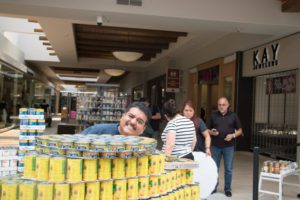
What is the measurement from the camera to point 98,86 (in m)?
11.3

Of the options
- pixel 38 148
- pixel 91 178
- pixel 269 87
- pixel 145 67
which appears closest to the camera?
pixel 91 178

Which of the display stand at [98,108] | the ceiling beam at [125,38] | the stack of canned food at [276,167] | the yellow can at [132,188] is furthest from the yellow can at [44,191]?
the ceiling beam at [125,38]

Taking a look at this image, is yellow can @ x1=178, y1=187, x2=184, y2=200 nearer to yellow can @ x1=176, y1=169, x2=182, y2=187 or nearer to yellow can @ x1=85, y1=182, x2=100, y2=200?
yellow can @ x1=176, y1=169, x2=182, y2=187

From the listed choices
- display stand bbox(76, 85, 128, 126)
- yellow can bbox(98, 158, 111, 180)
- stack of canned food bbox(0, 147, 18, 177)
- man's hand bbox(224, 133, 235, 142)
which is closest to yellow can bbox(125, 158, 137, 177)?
yellow can bbox(98, 158, 111, 180)

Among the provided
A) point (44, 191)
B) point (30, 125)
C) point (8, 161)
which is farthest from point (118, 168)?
point (30, 125)

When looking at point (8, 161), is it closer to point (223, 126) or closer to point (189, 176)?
point (189, 176)

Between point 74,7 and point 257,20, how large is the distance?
147 inches

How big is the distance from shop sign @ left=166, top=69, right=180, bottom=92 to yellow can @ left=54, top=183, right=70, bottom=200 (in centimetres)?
1268

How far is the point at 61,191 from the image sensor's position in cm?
204

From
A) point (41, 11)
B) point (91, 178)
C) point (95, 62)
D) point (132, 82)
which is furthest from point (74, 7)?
point (132, 82)

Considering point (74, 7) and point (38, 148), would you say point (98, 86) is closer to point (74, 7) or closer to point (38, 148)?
point (74, 7)

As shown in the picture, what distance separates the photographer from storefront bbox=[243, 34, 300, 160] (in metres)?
8.37

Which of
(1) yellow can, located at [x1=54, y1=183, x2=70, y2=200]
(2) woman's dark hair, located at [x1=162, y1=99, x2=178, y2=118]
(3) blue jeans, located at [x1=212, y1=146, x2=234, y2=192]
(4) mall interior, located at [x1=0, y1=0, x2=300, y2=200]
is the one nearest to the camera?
(1) yellow can, located at [x1=54, y1=183, x2=70, y2=200]

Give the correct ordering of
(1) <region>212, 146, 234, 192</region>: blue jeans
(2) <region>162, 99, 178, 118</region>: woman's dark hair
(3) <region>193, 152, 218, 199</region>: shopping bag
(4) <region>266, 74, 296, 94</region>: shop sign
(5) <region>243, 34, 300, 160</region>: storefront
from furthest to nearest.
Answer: (4) <region>266, 74, 296, 94</region>: shop sign < (5) <region>243, 34, 300, 160</region>: storefront < (1) <region>212, 146, 234, 192</region>: blue jeans < (2) <region>162, 99, 178, 118</region>: woman's dark hair < (3) <region>193, 152, 218, 199</region>: shopping bag
